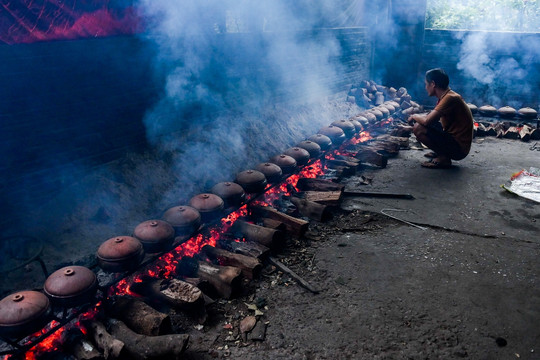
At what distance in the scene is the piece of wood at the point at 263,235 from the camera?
15.6 ft

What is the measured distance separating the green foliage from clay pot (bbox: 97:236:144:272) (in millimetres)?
29297

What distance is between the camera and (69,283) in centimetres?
331

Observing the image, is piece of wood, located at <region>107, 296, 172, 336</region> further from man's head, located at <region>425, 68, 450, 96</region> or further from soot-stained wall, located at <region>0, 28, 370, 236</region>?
man's head, located at <region>425, 68, 450, 96</region>

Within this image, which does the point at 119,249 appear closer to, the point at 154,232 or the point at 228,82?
the point at 154,232

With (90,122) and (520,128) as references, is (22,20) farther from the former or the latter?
(520,128)

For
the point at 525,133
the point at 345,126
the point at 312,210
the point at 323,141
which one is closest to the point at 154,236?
the point at 312,210

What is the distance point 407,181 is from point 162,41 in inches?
205

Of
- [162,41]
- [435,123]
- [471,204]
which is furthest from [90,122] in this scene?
[435,123]

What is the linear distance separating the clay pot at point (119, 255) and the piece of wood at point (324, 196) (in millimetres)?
3108

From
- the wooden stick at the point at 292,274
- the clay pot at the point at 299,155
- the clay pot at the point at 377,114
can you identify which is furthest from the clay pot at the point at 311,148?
the clay pot at the point at 377,114

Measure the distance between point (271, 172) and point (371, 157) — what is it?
3145 millimetres

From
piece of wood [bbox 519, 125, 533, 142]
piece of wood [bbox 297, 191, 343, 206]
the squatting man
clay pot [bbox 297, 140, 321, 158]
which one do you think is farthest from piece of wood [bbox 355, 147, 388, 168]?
piece of wood [bbox 519, 125, 533, 142]

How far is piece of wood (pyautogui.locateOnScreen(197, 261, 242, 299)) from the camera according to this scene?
3973 mm

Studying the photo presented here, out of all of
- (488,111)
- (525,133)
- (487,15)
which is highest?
(487,15)
